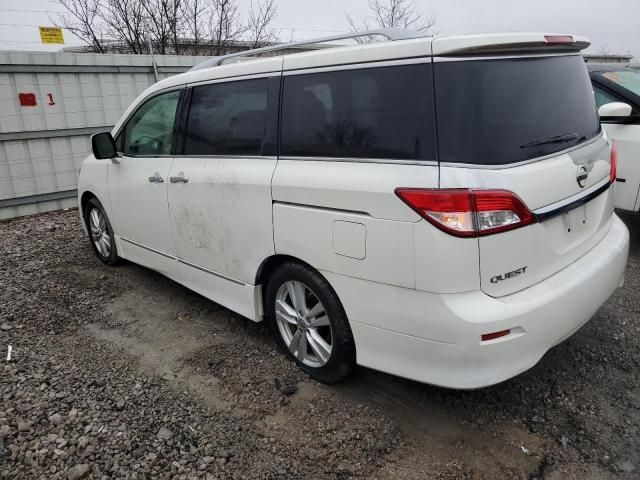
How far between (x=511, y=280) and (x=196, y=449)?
5.57 feet

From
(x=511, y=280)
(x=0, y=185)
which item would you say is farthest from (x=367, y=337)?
(x=0, y=185)

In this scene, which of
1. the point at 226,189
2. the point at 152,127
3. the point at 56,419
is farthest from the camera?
the point at 152,127

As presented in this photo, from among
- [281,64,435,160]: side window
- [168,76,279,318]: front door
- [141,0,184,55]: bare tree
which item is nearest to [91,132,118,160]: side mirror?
[168,76,279,318]: front door

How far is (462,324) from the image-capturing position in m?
2.20

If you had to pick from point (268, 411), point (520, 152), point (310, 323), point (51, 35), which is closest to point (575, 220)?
point (520, 152)

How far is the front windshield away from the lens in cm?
502

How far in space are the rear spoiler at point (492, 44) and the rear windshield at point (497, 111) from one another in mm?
45

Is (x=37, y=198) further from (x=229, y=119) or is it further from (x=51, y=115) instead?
(x=229, y=119)

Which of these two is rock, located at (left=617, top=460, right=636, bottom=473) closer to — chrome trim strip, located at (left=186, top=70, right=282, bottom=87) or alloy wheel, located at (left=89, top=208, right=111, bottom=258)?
chrome trim strip, located at (left=186, top=70, right=282, bottom=87)

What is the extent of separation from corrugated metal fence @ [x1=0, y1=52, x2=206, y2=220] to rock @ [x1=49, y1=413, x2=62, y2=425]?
567 cm

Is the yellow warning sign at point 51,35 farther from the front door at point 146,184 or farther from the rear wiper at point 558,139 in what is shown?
the rear wiper at point 558,139

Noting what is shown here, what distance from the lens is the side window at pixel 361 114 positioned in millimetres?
2277

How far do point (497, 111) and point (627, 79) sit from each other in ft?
12.9

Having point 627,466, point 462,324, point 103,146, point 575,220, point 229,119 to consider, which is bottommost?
point 627,466
